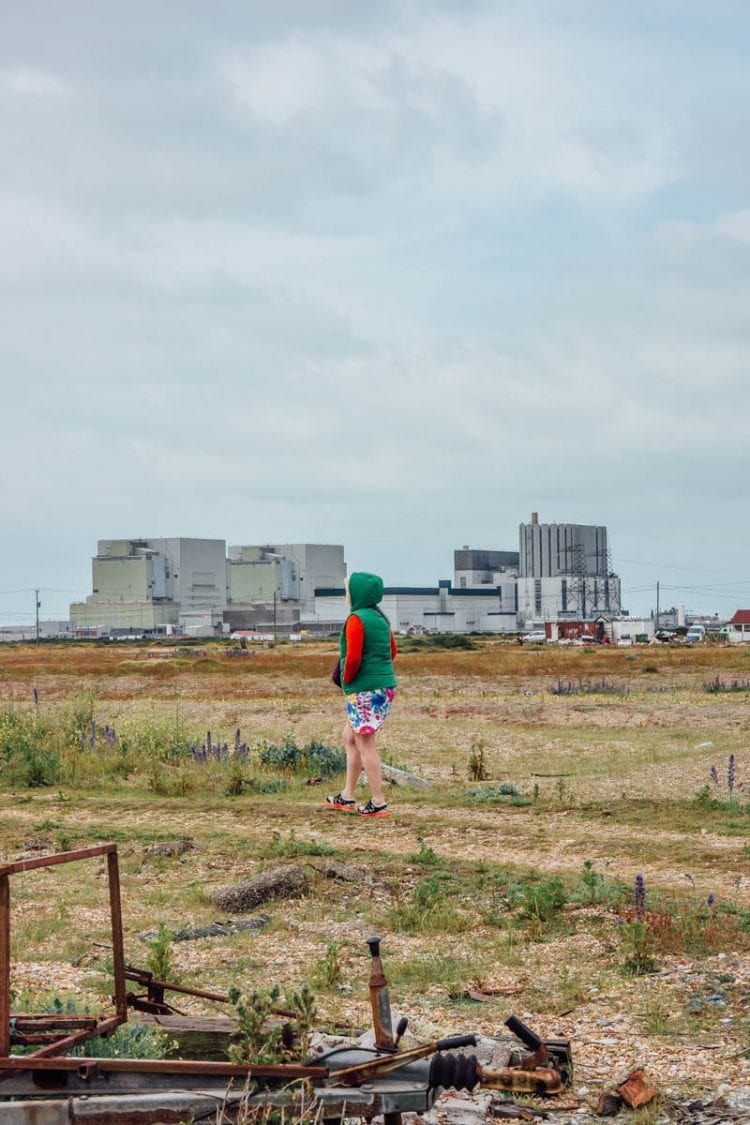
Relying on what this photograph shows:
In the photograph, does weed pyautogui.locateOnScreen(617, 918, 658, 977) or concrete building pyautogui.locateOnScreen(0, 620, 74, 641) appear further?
concrete building pyautogui.locateOnScreen(0, 620, 74, 641)

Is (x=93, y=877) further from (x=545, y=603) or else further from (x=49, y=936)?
(x=545, y=603)

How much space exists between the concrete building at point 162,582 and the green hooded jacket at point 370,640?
123256 millimetres

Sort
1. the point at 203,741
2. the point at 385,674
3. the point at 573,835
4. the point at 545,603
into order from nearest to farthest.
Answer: the point at 573,835 < the point at 385,674 < the point at 203,741 < the point at 545,603

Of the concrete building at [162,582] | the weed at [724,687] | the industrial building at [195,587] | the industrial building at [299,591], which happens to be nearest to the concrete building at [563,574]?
the industrial building at [299,591]

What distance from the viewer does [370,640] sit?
452 inches

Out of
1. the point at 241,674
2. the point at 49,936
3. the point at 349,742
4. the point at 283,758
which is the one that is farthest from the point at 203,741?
the point at 241,674

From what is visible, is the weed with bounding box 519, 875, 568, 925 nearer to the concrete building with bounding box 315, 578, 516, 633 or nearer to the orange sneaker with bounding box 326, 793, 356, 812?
the orange sneaker with bounding box 326, 793, 356, 812

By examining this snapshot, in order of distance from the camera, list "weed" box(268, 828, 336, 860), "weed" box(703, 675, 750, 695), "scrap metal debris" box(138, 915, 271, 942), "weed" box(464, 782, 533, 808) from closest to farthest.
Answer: "scrap metal debris" box(138, 915, 271, 942) < "weed" box(268, 828, 336, 860) < "weed" box(464, 782, 533, 808) < "weed" box(703, 675, 750, 695)

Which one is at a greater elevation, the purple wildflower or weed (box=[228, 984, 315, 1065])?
weed (box=[228, 984, 315, 1065])

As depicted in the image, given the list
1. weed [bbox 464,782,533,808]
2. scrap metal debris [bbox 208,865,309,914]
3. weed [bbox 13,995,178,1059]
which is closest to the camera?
weed [bbox 13,995,178,1059]

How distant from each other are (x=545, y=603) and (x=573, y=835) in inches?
5155

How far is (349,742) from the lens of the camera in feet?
37.9

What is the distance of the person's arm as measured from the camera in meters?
11.3

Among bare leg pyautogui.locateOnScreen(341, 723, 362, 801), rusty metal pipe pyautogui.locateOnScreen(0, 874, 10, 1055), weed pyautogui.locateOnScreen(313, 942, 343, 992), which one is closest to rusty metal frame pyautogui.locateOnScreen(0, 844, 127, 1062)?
rusty metal pipe pyautogui.locateOnScreen(0, 874, 10, 1055)
